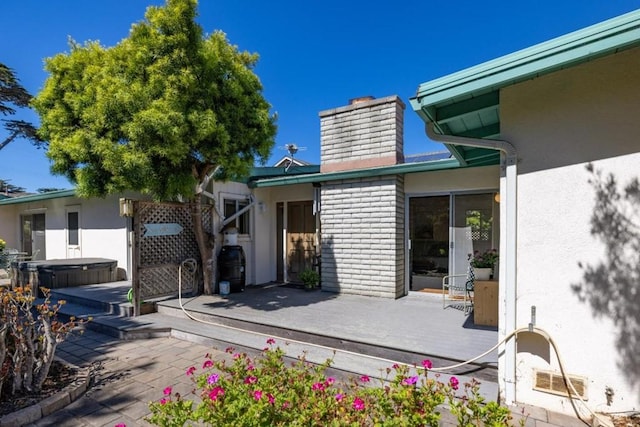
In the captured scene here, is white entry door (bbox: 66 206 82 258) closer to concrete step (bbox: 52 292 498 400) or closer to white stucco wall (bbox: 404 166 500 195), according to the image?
concrete step (bbox: 52 292 498 400)

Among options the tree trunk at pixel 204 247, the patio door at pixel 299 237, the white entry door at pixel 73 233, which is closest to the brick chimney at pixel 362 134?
the patio door at pixel 299 237

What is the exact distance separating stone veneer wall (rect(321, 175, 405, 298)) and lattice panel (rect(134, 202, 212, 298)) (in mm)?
2908

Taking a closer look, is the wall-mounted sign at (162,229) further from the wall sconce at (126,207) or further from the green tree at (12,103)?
the green tree at (12,103)

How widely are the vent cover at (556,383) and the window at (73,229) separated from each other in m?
12.6

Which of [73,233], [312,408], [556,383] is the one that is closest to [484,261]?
[556,383]

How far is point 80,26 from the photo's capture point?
6.95 meters

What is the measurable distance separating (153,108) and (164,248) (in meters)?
3.02

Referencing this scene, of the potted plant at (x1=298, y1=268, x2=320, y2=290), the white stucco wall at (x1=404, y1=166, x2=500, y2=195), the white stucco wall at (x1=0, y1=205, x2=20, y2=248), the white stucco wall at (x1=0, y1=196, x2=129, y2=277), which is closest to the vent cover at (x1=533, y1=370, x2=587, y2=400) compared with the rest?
the white stucco wall at (x1=404, y1=166, x2=500, y2=195)

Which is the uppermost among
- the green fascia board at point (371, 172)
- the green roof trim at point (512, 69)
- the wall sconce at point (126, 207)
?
the green roof trim at point (512, 69)

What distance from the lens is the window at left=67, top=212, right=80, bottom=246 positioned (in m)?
10.6

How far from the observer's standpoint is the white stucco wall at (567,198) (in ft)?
8.30

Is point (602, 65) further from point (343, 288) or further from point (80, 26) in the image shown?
point (80, 26)

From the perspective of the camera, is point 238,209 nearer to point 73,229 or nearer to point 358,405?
point 73,229

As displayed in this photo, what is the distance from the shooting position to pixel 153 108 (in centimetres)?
480
